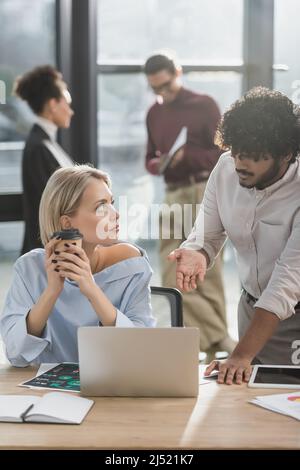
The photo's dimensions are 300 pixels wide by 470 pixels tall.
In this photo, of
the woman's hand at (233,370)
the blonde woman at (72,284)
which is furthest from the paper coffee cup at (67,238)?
the woman's hand at (233,370)

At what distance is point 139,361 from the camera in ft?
6.86

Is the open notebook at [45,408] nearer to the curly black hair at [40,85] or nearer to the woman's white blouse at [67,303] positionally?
the woman's white blouse at [67,303]

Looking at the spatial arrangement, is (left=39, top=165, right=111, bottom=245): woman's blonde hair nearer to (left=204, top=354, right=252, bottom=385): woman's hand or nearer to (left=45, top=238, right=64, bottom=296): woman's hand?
(left=45, top=238, right=64, bottom=296): woman's hand

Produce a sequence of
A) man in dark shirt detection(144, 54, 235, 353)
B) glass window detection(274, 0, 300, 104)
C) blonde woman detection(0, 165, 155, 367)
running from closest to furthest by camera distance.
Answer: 1. blonde woman detection(0, 165, 155, 367)
2. man in dark shirt detection(144, 54, 235, 353)
3. glass window detection(274, 0, 300, 104)

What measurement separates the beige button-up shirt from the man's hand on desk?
0.12m

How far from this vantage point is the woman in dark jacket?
4480 millimetres

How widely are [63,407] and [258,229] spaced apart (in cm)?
94

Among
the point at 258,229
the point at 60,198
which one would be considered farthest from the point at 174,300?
the point at 60,198

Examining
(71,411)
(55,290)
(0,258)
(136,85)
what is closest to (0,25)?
(136,85)

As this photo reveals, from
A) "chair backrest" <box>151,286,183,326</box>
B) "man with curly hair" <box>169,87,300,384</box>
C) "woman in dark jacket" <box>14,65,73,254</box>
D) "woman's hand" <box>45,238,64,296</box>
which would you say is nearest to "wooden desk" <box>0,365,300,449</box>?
"man with curly hair" <box>169,87,300,384</box>

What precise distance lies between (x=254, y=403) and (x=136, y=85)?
11.3 feet

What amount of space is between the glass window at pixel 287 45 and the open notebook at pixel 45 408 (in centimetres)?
345

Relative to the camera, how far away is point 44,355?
250 cm
